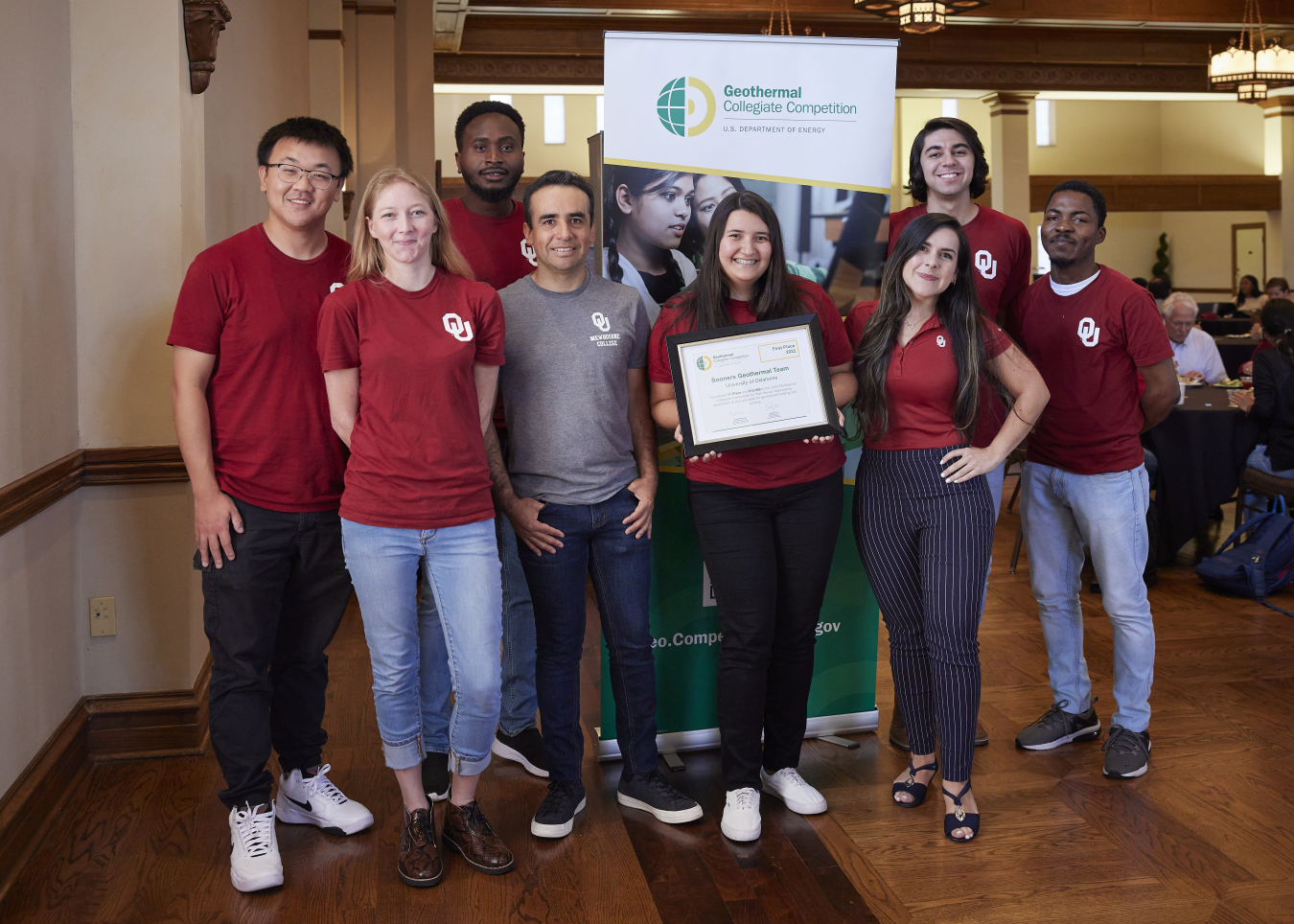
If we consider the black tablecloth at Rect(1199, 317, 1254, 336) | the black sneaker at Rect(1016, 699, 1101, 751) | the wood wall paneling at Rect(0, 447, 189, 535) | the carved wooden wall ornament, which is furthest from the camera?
the black tablecloth at Rect(1199, 317, 1254, 336)

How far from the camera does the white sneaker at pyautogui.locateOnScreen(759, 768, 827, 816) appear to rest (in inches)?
112

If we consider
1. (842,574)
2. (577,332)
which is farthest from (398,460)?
(842,574)

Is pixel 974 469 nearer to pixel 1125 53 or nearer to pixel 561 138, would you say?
pixel 1125 53

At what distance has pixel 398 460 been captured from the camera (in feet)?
7.54

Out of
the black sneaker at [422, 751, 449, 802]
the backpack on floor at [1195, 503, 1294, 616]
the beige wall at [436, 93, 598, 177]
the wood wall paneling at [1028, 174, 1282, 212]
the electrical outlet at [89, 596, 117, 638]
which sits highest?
the beige wall at [436, 93, 598, 177]

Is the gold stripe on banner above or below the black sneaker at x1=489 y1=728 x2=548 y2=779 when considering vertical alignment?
above

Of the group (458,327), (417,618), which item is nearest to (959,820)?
(417,618)

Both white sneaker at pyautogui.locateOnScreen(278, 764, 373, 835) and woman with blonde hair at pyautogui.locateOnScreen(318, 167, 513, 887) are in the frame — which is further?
white sneaker at pyautogui.locateOnScreen(278, 764, 373, 835)

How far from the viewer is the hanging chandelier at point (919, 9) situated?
8.09 m

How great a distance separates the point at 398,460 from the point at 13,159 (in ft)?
4.08

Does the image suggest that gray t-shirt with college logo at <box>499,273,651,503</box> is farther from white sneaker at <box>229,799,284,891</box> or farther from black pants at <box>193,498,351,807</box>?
white sneaker at <box>229,799,284,891</box>

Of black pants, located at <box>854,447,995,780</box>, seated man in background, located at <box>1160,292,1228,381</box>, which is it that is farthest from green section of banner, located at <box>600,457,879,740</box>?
seated man in background, located at <box>1160,292,1228,381</box>

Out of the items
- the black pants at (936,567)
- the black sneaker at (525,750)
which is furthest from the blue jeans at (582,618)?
the black pants at (936,567)

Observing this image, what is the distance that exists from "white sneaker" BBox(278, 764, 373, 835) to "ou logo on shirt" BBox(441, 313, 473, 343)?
4.03ft
